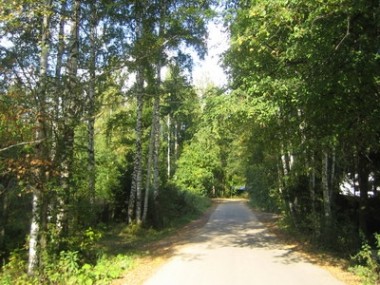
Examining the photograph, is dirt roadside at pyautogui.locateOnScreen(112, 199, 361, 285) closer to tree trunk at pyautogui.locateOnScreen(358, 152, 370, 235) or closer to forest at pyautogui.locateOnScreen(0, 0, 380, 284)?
forest at pyautogui.locateOnScreen(0, 0, 380, 284)

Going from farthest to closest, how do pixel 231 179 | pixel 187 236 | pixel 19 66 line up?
pixel 231 179 < pixel 187 236 < pixel 19 66

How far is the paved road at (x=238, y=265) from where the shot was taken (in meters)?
9.29

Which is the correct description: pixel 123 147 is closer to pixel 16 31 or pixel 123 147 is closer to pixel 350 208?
pixel 350 208

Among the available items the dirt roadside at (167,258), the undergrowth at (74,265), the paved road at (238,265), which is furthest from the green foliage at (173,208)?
the undergrowth at (74,265)

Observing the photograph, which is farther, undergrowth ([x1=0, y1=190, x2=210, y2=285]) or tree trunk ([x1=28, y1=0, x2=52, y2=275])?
tree trunk ([x1=28, y1=0, x2=52, y2=275])

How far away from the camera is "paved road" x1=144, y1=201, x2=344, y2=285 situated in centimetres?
929

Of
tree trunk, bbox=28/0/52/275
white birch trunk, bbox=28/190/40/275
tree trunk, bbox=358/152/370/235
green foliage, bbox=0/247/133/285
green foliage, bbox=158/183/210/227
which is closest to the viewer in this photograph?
green foliage, bbox=0/247/133/285

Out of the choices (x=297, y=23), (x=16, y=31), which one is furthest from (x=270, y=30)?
(x=16, y=31)

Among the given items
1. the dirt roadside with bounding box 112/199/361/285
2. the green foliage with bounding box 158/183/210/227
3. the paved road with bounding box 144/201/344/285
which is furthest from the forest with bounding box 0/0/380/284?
the green foliage with bounding box 158/183/210/227

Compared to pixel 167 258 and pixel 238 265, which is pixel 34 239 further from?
pixel 238 265

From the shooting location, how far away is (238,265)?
10977 mm

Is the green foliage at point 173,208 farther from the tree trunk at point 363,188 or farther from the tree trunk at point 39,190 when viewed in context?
the tree trunk at point 39,190

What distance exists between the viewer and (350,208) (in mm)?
17766

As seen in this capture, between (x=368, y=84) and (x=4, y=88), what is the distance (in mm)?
8314
